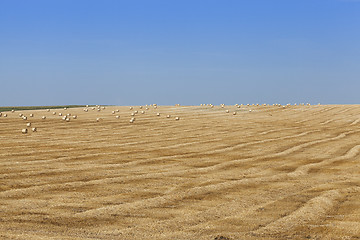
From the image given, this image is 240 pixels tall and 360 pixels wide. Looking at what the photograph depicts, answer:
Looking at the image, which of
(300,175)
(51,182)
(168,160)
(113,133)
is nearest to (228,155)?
(168,160)

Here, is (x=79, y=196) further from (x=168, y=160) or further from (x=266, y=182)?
(x=168, y=160)

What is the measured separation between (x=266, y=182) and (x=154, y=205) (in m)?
3.38

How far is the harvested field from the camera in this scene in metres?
7.50

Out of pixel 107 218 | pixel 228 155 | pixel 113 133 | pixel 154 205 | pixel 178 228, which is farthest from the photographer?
pixel 113 133

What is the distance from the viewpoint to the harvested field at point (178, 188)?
7496mm

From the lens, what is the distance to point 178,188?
10508 millimetres

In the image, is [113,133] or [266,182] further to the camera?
[113,133]

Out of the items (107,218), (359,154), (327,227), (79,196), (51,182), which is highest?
(359,154)

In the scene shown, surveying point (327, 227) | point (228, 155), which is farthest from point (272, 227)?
point (228, 155)

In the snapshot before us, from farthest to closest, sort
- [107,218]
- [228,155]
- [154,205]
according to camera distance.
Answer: [228,155] → [154,205] → [107,218]

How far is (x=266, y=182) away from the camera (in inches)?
448

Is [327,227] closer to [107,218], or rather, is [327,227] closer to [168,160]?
[107,218]

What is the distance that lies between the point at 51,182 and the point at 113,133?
38.2 ft

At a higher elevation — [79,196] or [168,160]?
[168,160]
